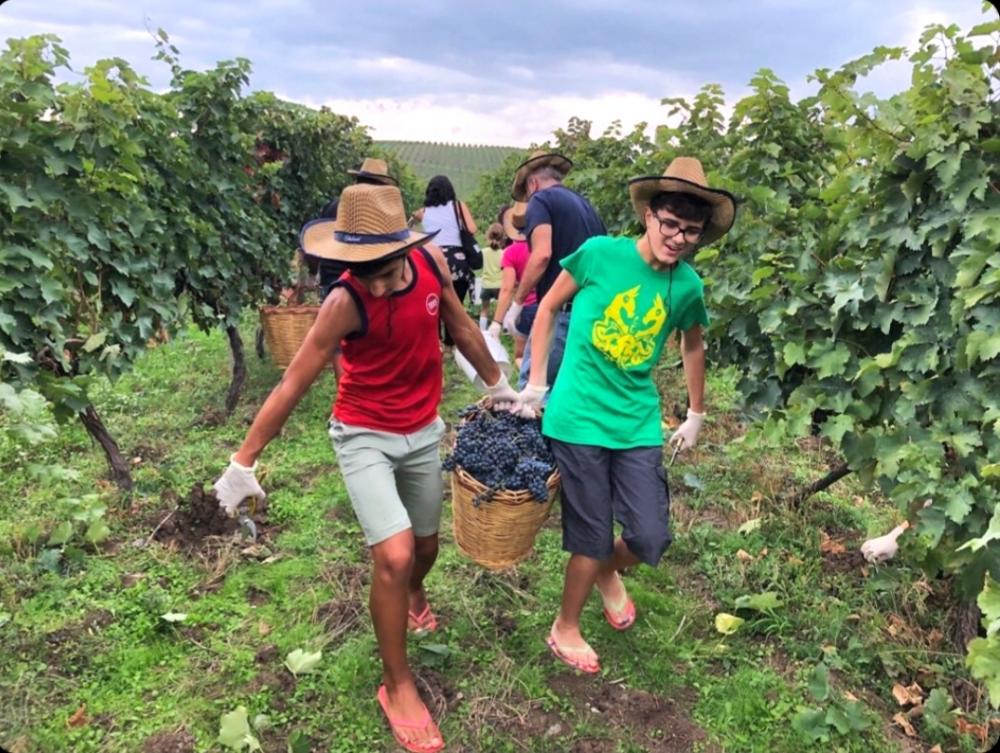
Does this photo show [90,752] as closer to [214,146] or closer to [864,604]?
[864,604]

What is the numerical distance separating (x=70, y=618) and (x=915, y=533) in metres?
3.38

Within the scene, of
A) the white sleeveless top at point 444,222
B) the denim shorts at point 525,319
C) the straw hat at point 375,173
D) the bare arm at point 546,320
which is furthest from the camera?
the white sleeveless top at point 444,222

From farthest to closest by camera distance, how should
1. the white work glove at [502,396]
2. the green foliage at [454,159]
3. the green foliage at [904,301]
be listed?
1. the green foliage at [454,159]
2. the white work glove at [502,396]
3. the green foliage at [904,301]

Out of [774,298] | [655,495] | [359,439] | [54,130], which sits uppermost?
[54,130]

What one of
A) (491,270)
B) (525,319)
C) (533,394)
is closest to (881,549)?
(533,394)

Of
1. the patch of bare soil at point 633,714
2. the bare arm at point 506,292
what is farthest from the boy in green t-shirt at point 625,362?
the bare arm at point 506,292

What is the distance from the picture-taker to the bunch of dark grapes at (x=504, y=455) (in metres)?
2.56

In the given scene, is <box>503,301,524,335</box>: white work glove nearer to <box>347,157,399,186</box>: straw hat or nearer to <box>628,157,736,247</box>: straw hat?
<box>347,157,399,186</box>: straw hat

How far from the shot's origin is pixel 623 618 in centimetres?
312

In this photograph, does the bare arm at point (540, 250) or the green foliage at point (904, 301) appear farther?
the bare arm at point (540, 250)

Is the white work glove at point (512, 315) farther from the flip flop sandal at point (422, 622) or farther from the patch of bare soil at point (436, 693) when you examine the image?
the patch of bare soil at point (436, 693)

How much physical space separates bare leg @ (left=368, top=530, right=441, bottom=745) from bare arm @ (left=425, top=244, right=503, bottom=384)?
30.3 inches

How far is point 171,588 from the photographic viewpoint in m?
3.38

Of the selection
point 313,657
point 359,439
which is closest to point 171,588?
point 313,657
